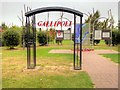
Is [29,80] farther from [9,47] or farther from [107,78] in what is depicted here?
[9,47]

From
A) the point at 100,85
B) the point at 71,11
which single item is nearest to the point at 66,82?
the point at 100,85

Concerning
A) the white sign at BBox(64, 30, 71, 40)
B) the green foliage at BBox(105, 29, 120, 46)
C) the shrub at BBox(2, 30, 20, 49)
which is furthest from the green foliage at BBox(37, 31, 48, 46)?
the green foliage at BBox(105, 29, 120, 46)

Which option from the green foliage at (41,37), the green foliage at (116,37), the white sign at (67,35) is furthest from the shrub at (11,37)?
the green foliage at (116,37)

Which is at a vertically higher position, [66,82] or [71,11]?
[71,11]

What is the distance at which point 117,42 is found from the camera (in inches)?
1470

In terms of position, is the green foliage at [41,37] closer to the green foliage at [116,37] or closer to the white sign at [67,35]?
the white sign at [67,35]

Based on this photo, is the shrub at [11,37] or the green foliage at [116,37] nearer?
the shrub at [11,37]

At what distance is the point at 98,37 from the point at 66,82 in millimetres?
24433

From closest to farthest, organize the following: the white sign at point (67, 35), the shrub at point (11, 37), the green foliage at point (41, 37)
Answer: the shrub at point (11, 37)
the white sign at point (67, 35)
the green foliage at point (41, 37)

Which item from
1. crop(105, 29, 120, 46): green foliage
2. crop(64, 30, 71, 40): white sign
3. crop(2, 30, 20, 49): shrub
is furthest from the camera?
crop(105, 29, 120, 46): green foliage

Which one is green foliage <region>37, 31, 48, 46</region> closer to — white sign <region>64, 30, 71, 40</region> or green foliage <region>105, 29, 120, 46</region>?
white sign <region>64, 30, 71, 40</region>

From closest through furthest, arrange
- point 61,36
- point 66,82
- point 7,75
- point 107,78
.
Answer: point 66,82 → point 107,78 → point 7,75 → point 61,36

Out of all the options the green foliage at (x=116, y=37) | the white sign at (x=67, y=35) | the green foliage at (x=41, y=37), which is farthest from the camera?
the green foliage at (x=41, y=37)

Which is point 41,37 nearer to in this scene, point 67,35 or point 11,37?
point 67,35
